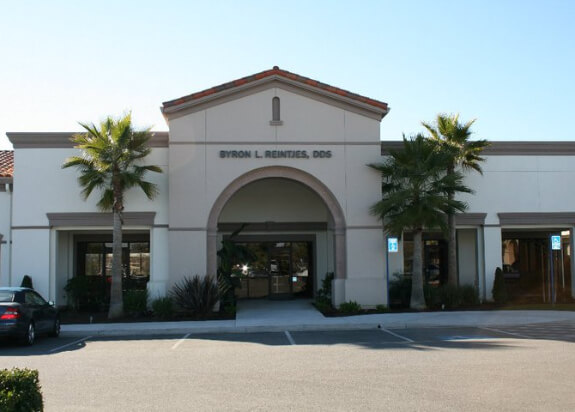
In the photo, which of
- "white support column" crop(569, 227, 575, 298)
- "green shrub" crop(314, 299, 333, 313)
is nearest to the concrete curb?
"green shrub" crop(314, 299, 333, 313)

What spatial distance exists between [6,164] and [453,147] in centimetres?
1635

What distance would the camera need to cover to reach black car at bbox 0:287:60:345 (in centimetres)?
1362

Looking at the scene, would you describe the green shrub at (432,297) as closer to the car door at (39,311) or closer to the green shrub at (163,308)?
the green shrub at (163,308)

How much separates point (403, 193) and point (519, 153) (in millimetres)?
6171

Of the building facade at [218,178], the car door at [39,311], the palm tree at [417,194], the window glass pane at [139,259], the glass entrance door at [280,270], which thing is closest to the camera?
the car door at [39,311]

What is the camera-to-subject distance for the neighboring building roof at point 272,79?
20797mm

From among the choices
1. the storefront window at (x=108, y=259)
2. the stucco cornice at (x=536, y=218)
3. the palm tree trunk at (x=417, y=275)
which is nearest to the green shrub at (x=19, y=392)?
the palm tree trunk at (x=417, y=275)

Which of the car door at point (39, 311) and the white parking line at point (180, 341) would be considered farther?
the car door at point (39, 311)

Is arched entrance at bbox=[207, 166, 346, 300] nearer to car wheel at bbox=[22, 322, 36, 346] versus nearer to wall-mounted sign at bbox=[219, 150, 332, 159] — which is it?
wall-mounted sign at bbox=[219, 150, 332, 159]

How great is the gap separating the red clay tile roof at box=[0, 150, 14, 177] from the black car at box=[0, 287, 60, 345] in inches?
301

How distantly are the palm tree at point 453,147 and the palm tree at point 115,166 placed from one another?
9582mm

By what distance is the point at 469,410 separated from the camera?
24.6ft

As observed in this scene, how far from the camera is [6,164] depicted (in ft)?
77.5

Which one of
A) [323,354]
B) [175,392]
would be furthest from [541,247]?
[175,392]
